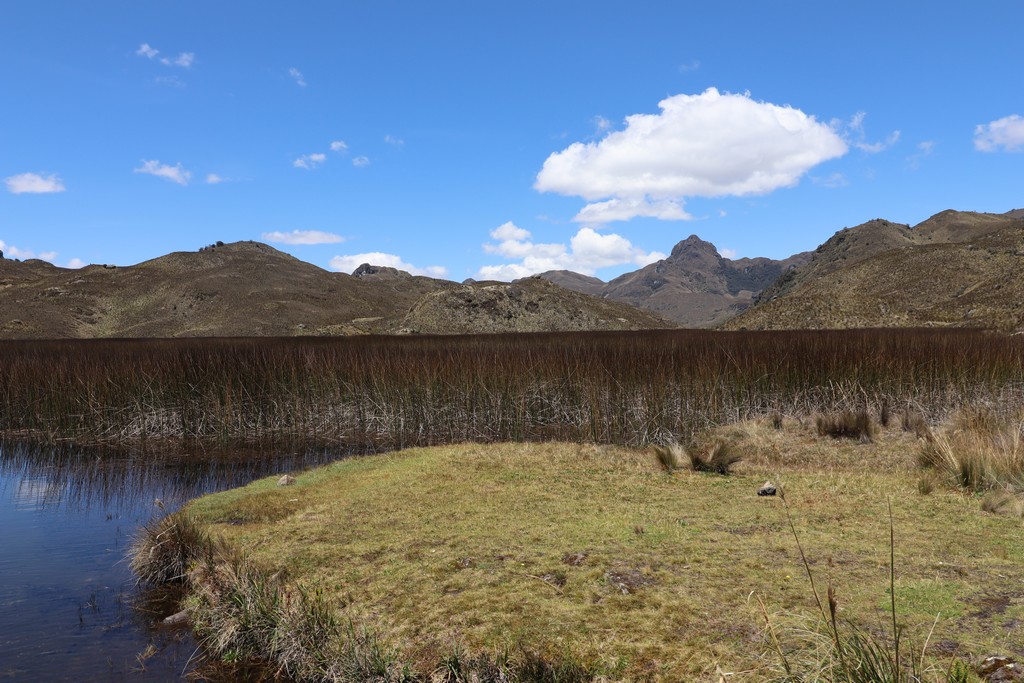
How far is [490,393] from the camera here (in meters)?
15.9

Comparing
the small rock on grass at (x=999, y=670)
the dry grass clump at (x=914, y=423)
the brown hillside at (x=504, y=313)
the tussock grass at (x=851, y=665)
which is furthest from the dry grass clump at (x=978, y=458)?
the brown hillside at (x=504, y=313)

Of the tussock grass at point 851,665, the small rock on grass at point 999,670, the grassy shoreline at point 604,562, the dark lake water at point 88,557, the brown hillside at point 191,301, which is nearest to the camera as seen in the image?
the tussock grass at point 851,665

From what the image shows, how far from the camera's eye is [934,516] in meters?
7.31

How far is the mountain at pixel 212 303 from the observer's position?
7456 cm

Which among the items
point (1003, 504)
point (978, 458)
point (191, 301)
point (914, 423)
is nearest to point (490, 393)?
point (914, 423)

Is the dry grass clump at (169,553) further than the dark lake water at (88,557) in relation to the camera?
Yes

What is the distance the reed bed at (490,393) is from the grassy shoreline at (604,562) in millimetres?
5198

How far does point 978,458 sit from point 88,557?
1161 cm

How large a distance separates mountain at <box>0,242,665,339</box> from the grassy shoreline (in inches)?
2220

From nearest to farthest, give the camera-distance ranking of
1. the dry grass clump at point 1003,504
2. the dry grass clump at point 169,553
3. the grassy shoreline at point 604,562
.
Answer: the grassy shoreline at point 604,562 < the dry grass clump at point 169,553 < the dry grass clump at point 1003,504

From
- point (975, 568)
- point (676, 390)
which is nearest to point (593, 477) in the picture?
point (975, 568)

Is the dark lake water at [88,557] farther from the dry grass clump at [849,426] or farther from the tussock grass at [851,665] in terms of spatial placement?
the dry grass clump at [849,426]

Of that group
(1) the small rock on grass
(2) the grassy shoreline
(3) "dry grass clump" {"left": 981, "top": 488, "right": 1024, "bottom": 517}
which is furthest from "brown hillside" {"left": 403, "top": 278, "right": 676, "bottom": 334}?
(1) the small rock on grass

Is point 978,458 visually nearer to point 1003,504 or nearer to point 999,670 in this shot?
point 1003,504
